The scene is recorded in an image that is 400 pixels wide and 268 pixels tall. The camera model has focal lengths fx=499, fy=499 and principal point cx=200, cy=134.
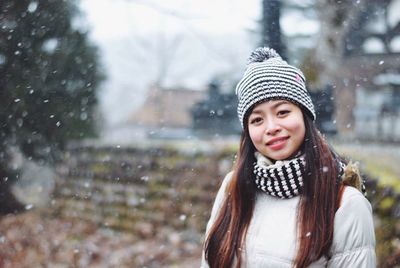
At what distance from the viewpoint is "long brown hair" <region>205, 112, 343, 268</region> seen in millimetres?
1622

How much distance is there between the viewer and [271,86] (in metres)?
1.75

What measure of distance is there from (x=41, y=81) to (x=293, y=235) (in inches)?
245

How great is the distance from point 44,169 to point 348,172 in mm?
7225

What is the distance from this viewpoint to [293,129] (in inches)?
67.7

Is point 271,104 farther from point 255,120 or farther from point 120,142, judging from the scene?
point 120,142

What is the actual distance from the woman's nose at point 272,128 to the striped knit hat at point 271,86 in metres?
0.09

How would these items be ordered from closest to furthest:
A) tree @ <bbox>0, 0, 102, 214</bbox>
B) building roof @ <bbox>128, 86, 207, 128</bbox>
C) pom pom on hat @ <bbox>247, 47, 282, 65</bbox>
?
pom pom on hat @ <bbox>247, 47, 282, 65</bbox>, tree @ <bbox>0, 0, 102, 214</bbox>, building roof @ <bbox>128, 86, 207, 128</bbox>

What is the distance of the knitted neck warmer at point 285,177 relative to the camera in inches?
67.1

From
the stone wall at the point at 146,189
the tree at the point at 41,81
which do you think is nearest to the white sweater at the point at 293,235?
the stone wall at the point at 146,189

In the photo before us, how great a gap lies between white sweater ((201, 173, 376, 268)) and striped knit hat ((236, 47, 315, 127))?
34cm

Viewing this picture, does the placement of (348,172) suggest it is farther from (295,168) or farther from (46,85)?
(46,85)

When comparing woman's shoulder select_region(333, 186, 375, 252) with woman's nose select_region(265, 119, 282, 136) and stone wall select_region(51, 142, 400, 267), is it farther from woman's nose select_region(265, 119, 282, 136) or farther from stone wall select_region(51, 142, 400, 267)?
stone wall select_region(51, 142, 400, 267)

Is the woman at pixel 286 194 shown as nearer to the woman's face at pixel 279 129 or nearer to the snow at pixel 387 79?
the woman's face at pixel 279 129

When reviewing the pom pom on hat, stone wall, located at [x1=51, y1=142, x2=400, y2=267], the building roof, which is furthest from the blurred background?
the building roof
